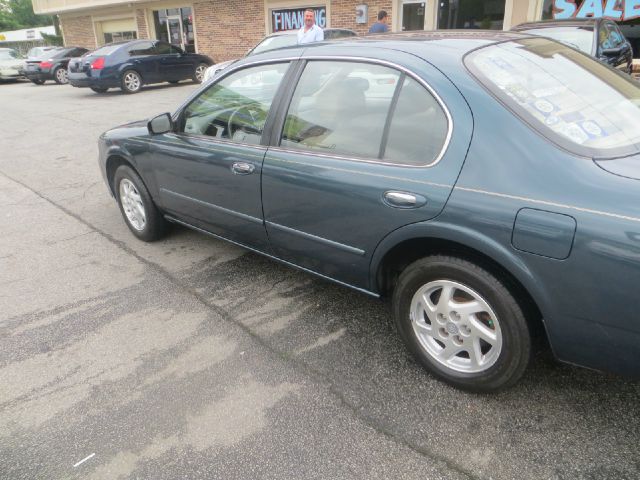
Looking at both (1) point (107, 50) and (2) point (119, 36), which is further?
A: (2) point (119, 36)

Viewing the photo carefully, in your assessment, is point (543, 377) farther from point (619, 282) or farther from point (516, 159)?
point (516, 159)

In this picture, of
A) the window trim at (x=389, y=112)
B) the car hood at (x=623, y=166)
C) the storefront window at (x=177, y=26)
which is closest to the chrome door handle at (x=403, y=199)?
the window trim at (x=389, y=112)

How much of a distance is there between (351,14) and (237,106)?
1349 cm

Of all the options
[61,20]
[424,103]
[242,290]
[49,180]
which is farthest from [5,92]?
[424,103]

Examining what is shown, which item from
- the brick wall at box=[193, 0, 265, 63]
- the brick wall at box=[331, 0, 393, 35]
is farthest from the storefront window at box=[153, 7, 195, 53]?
the brick wall at box=[331, 0, 393, 35]

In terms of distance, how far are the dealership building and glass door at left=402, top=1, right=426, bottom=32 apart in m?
0.03

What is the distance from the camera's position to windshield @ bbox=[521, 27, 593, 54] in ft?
24.8

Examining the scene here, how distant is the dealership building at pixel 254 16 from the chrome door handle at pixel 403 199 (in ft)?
39.6

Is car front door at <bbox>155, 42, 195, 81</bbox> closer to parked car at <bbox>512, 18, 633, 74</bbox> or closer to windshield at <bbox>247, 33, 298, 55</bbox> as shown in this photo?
windshield at <bbox>247, 33, 298, 55</bbox>

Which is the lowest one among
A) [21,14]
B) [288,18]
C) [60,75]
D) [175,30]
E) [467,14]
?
[60,75]

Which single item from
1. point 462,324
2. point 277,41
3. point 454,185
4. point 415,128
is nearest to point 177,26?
point 277,41

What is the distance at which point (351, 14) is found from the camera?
15.3 m

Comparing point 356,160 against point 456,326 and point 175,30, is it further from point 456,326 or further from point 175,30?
point 175,30

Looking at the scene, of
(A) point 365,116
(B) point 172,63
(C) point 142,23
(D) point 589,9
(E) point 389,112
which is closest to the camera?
(E) point 389,112
